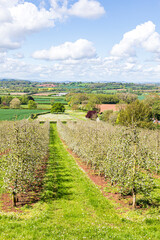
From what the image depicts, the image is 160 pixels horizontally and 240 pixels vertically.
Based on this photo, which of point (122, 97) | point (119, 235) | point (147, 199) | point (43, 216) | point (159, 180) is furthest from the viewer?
point (122, 97)

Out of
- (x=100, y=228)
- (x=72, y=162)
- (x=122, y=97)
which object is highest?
(x=122, y=97)

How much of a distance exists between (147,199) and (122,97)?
13875 cm

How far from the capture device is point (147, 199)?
17016 millimetres

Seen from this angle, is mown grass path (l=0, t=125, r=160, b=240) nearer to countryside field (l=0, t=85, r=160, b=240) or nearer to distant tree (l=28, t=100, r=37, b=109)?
countryside field (l=0, t=85, r=160, b=240)

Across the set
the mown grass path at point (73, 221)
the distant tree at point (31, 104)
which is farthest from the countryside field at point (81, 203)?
the distant tree at point (31, 104)

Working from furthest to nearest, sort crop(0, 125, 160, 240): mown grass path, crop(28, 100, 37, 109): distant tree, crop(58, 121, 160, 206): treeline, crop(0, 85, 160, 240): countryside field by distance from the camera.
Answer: crop(28, 100, 37, 109): distant tree < crop(58, 121, 160, 206): treeline < crop(0, 85, 160, 240): countryside field < crop(0, 125, 160, 240): mown grass path

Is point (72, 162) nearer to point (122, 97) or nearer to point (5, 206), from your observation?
point (5, 206)

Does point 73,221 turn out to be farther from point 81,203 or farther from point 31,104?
point 31,104

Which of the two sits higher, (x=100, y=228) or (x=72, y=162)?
(x=100, y=228)

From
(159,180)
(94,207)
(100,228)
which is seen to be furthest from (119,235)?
(159,180)

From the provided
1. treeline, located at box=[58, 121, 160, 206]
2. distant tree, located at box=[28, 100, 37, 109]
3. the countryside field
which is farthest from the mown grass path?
distant tree, located at box=[28, 100, 37, 109]

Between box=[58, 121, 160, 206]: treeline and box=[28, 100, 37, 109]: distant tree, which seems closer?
box=[58, 121, 160, 206]: treeline

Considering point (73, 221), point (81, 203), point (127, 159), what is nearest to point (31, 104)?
point (81, 203)

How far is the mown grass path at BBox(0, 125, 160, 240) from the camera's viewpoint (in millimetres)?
11453
